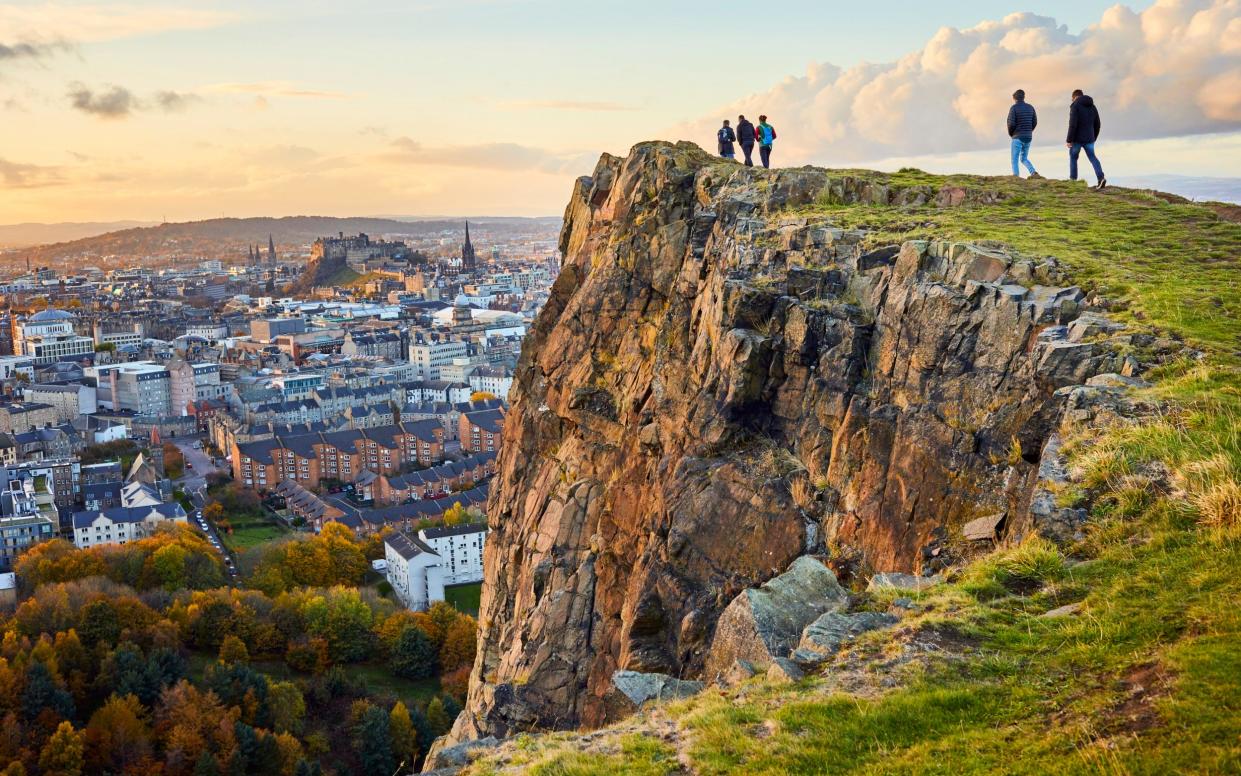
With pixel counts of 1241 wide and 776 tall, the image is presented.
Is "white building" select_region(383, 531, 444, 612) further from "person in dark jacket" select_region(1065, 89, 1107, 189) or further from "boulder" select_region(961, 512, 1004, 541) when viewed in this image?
"boulder" select_region(961, 512, 1004, 541)

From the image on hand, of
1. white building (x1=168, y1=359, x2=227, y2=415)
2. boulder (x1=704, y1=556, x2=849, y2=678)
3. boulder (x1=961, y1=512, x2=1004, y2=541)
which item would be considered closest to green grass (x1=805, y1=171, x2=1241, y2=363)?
boulder (x1=961, y1=512, x2=1004, y2=541)

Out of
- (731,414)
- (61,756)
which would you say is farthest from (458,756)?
(61,756)

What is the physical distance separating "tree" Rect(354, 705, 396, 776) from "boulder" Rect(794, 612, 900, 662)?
42254 millimetres

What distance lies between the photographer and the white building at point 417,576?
236 feet

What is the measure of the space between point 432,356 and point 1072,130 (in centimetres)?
14364

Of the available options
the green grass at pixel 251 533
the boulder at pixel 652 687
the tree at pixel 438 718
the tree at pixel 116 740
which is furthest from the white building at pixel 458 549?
the boulder at pixel 652 687

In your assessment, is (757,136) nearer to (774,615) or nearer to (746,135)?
(746,135)

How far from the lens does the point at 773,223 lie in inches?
880

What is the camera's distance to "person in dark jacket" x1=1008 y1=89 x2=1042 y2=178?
942 inches

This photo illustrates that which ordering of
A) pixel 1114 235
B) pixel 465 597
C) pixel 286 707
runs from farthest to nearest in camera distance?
1. pixel 465 597
2. pixel 286 707
3. pixel 1114 235

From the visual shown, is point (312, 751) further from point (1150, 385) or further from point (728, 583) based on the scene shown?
point (1150, 385)

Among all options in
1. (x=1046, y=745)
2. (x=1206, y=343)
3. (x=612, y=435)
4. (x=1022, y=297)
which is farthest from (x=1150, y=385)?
(x=612, y=435)

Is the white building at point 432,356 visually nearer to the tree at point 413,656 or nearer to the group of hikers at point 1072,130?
the tree at point 413,656

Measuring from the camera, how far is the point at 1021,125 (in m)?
24.3
